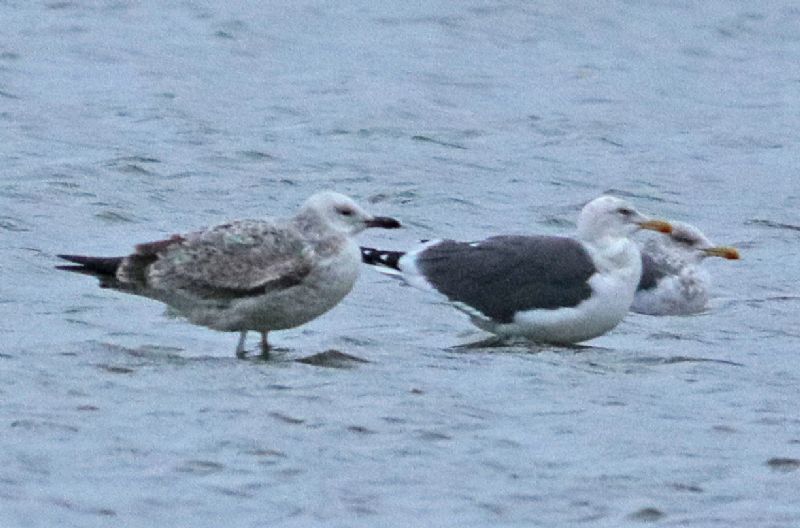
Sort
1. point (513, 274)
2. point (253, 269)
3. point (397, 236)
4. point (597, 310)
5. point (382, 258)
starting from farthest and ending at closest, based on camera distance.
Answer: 1. point (397, 236)
2. point (382, 258)
3. point (513, 274)
4. point (597, 310)
5. point (253, 269)

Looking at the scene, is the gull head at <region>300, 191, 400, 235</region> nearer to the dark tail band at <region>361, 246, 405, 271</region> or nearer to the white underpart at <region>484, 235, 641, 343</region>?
the white underpart at <region>484, 235, 641, 343</region>

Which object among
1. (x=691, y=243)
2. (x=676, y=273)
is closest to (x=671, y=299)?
(x=676, y=273)

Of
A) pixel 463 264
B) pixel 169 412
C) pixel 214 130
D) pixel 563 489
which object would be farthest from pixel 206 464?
pixel 214 130

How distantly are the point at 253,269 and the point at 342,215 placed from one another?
2.01 ft

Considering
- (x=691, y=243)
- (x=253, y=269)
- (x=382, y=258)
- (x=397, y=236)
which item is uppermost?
(x=253, y=269)

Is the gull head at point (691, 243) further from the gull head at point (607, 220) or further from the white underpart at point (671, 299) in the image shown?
the gull head at point (607, 220)

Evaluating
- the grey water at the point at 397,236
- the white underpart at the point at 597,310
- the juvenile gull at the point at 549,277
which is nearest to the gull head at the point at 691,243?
the grey water at the point at 397,236

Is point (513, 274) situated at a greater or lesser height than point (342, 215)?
lesser

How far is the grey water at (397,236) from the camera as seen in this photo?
806cm

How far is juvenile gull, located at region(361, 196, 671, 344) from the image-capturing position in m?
11.1

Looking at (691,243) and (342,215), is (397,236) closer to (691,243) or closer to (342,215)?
(691,243)

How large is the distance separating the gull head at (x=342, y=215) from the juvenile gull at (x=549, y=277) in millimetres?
1063

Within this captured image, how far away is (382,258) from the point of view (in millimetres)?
12148

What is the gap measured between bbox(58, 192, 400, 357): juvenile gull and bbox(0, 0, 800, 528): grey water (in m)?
0.29
